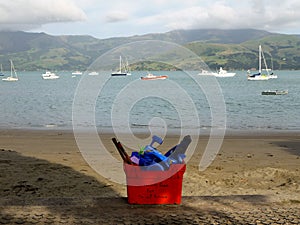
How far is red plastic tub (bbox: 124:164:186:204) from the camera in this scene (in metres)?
6.38

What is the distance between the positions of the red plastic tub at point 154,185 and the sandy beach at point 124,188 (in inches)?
5.7

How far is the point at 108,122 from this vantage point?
2634 centimetres

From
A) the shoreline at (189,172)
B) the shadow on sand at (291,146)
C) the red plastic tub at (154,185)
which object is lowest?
the shadow on sand at (291,146)

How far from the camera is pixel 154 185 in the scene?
655cm

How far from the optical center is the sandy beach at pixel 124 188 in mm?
6336

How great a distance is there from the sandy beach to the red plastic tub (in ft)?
0.47

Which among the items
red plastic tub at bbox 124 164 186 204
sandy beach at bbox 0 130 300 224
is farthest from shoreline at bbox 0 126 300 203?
red plastic tub at bbox 124 164 186 204

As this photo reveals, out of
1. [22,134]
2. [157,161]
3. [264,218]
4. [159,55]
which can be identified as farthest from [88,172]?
[22,134]

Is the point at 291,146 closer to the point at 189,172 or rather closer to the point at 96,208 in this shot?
the point at 189,172

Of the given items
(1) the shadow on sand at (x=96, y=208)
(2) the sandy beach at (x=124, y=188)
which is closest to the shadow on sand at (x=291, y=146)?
(2) the sandy beach at (x=124, y=188)

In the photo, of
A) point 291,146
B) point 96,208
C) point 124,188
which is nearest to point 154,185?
point 96,208

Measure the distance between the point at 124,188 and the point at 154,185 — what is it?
234 cm

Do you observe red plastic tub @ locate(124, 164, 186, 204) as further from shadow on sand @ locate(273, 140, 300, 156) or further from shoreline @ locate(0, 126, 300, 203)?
shadow on sand @ locate(273, 140, 300, 156)

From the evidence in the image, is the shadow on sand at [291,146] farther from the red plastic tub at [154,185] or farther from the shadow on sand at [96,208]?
the red plastic tub at [154,185]
